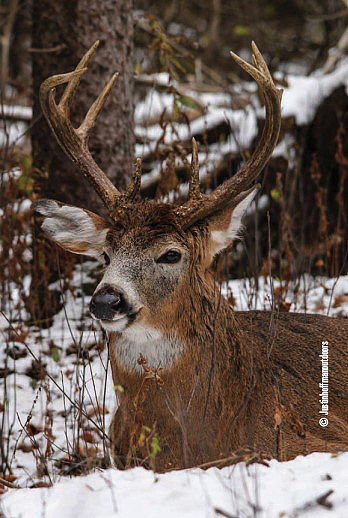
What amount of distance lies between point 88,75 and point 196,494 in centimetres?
431

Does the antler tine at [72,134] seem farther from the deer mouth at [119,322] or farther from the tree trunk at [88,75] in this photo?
the tree trunk at [88,75]

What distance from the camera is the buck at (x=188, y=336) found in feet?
13.4

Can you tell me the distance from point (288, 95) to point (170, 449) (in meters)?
5.89

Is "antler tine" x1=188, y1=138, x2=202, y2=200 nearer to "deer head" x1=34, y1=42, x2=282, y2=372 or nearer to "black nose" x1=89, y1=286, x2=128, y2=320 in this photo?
"deer head" x1=34, y1=42, x2=282, y2=372

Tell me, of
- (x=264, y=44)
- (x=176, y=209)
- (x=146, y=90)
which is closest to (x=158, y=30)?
(x=176, y=209)

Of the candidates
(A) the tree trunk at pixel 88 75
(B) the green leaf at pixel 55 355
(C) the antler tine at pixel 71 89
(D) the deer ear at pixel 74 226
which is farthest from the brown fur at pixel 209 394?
(A) the tree trunk at pixel 88 75

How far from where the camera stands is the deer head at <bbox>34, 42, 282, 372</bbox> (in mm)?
4105

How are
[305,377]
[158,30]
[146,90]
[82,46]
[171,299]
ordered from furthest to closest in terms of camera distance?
[146,90]
[158,30]
[82,46]
[305,377]
[171,299]

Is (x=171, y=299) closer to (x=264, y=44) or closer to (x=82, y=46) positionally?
(x=82, y=46)

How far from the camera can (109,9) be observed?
6.62 meters

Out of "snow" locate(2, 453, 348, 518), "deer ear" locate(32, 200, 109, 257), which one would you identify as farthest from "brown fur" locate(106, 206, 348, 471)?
"snow" locate(2, 453, 348, 518)

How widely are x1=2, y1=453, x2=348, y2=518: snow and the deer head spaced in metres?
0.93

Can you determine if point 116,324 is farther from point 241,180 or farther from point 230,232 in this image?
point 241,180

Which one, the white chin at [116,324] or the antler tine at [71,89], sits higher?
the antler tine at [71,89]
